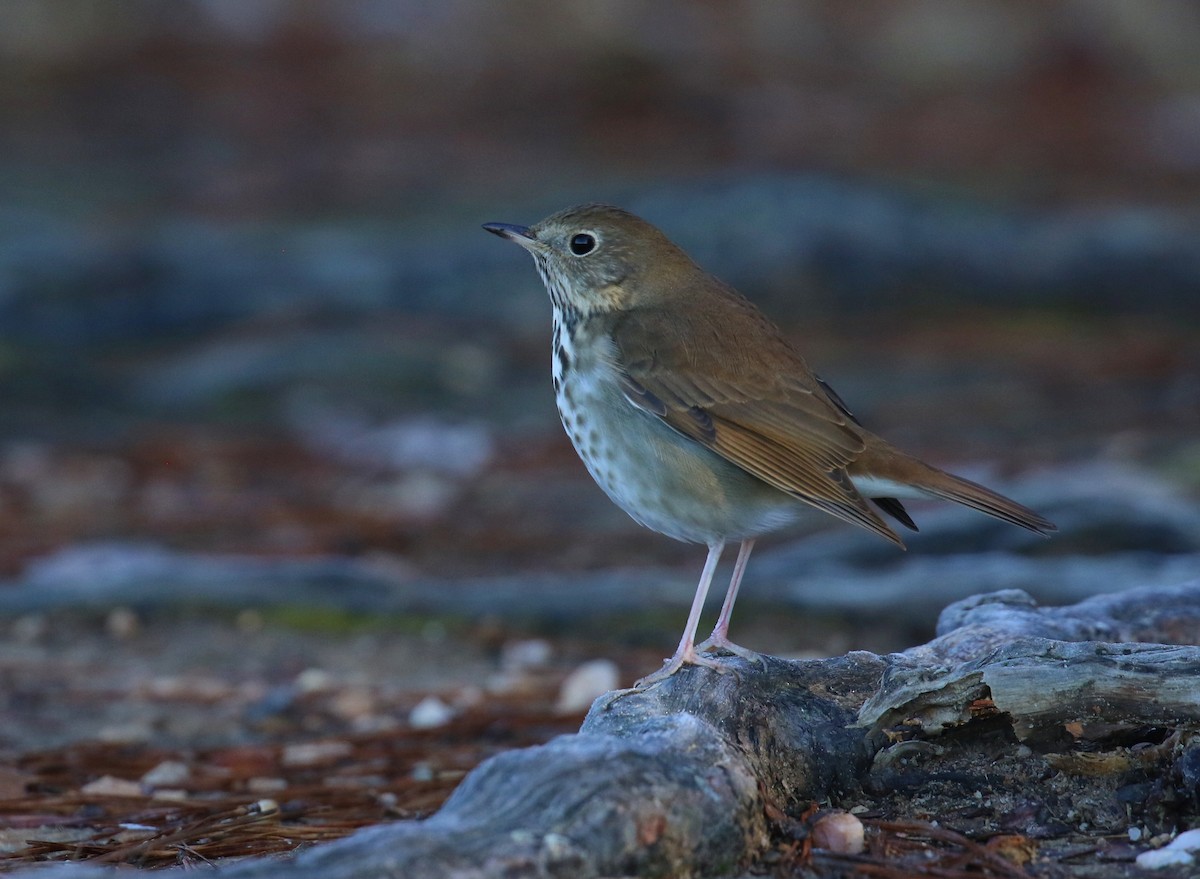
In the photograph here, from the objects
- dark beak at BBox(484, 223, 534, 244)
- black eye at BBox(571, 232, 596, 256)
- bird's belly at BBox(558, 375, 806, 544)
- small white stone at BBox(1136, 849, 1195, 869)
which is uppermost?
dark beak at BBox(484, 223, 534, 244)

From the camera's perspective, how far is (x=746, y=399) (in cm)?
493

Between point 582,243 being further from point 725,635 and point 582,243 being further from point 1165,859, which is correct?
point 1165,859

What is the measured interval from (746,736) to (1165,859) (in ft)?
3.01

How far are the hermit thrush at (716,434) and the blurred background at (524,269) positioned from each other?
1.74 m

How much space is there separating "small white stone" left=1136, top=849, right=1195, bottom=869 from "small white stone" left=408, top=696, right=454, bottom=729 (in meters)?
2.97

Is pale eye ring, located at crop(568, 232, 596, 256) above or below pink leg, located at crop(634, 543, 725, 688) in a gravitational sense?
above

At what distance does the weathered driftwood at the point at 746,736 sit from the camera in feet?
9.43

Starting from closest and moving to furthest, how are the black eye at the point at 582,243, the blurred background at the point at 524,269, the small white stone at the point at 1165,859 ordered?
the small white stone at the point at 1165,859 → the black eye at the point at 582,243 → the blurred background at the point at 524,269

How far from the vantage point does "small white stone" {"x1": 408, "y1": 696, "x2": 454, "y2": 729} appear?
5652 millimetres

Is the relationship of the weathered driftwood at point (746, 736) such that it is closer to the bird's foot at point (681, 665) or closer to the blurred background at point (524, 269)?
the bird's foot at point (681, 665)

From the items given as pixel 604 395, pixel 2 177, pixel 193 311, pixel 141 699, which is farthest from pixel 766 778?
pixel 2 177

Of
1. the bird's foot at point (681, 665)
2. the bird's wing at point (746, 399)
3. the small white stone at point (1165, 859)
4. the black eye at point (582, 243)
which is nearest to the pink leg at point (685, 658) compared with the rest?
the bird's foot at point (681, 665)

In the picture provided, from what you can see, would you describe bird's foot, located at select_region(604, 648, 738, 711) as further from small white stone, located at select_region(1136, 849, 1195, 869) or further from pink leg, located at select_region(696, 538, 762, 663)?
small white stone, located at select_region(1136, 849, 1195, 869)

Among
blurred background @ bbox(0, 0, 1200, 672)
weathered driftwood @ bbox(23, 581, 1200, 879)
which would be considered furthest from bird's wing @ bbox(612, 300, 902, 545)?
blurred background @ bbox(0, 0, 1200, 672)
